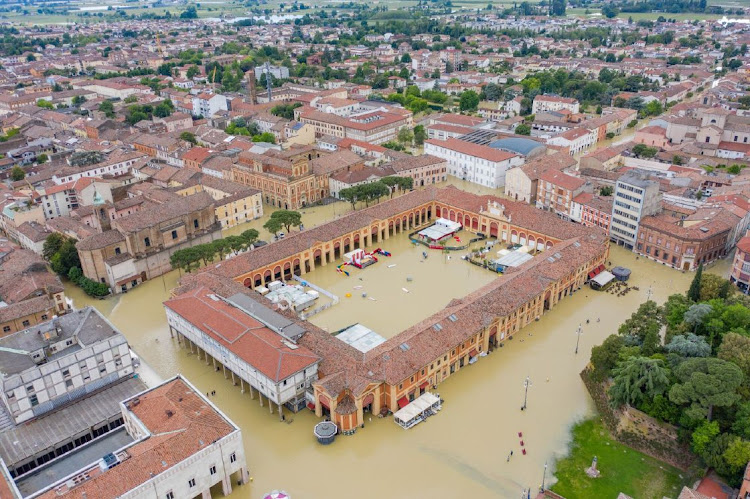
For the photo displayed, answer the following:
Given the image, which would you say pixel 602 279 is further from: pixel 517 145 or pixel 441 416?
pixel 517 145

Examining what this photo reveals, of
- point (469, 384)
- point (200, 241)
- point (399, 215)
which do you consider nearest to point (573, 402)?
point (469, 384)

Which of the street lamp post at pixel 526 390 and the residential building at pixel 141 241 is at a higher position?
the residential building at pixel 141 241

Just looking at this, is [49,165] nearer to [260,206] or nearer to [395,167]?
[260,206]

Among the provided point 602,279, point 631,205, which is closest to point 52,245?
point 602,279

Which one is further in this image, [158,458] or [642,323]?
[642,323]

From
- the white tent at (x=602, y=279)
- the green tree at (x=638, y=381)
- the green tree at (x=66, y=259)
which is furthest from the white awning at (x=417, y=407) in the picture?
the green tree at (x=66, y=259)

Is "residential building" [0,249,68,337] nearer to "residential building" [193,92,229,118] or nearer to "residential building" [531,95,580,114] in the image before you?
"residential building" [193,92,229,118]

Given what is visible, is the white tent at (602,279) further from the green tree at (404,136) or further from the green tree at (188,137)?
the green tree at (188,137)
